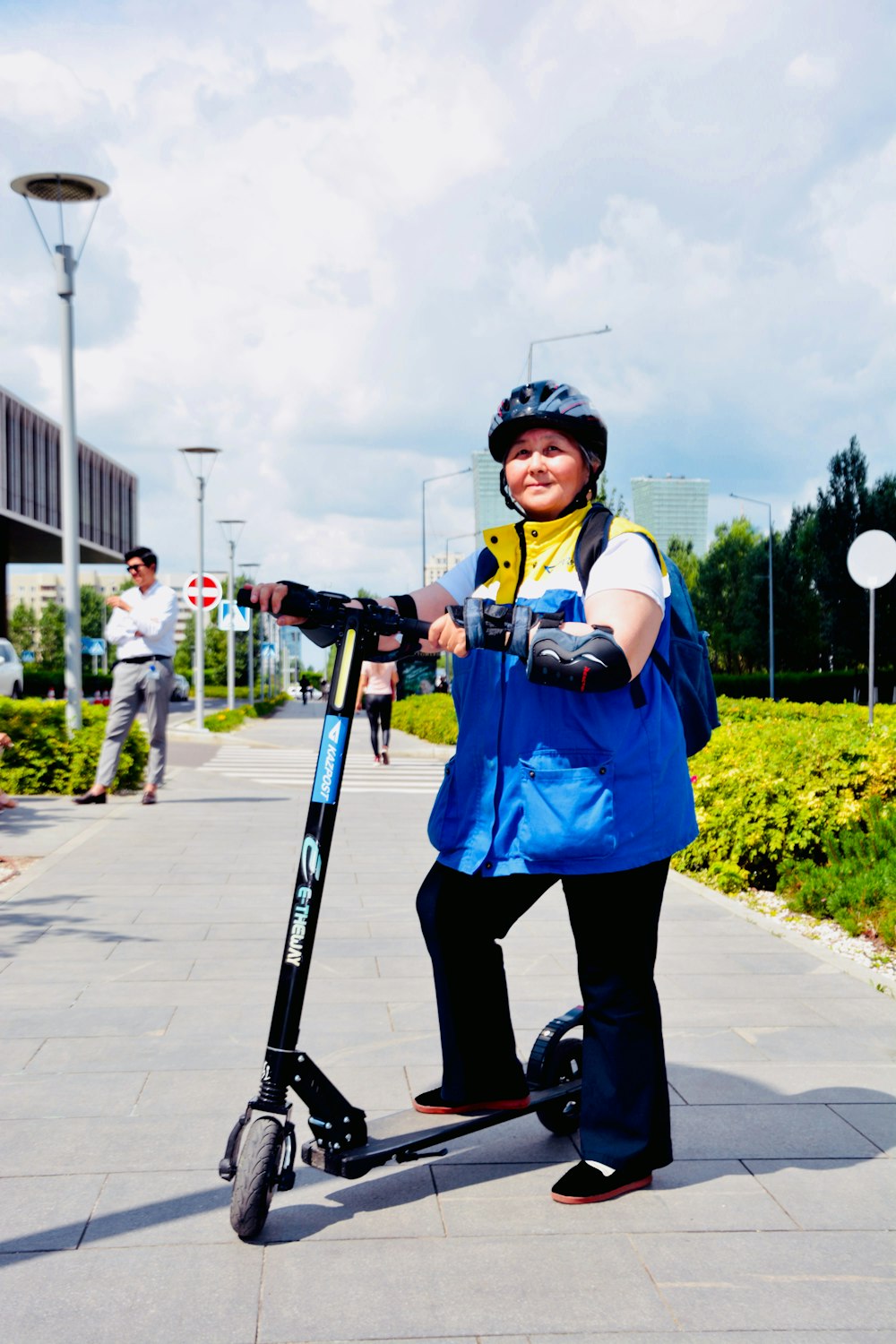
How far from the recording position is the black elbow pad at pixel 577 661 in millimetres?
2572

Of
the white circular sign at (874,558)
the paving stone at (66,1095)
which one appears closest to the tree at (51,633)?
the white circular sign at (874,558)

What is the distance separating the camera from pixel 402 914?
254 inches

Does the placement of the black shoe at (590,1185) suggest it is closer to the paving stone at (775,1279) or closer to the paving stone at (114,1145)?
the paving stone at (775,1279)

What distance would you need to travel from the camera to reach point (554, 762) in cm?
286

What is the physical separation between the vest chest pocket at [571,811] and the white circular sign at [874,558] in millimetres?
14611

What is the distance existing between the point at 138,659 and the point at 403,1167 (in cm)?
742

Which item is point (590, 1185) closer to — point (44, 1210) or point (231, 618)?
point (44, 1210)

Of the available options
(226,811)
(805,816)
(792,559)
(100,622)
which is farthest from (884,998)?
(100,622)

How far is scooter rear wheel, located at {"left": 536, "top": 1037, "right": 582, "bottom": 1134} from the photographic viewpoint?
3.37 metres

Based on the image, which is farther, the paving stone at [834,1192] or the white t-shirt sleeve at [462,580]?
the white t-shirt sleeve at [462,580]

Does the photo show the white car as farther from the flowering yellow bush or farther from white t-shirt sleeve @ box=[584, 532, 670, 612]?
white t-shirt sleeve @ box=[584, 532, 670, 612]

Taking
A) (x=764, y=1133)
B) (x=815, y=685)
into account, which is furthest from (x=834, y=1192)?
(x=815, y=685)

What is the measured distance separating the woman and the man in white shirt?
7192 millimetres

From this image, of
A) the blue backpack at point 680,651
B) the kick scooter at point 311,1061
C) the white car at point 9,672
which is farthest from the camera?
the white car at point 9,672
